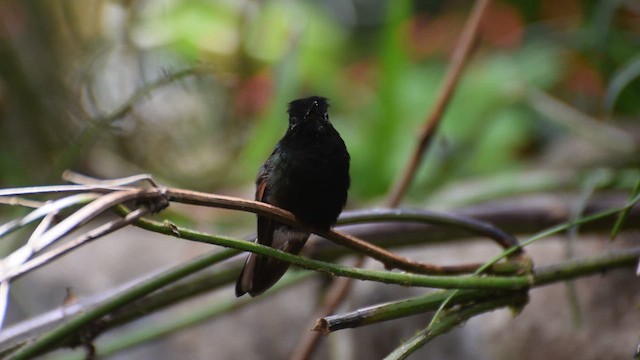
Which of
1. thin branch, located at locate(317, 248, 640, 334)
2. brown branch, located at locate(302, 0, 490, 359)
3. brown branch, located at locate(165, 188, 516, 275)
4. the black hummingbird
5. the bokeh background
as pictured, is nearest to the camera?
brown branch, located at locate(165, 188, 516, 275)

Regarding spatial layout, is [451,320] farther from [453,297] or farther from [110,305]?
[110,305]

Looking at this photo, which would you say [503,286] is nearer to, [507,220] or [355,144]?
[507,220]

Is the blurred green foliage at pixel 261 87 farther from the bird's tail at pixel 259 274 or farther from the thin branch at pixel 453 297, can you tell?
the bird's tail at pixel 259 274

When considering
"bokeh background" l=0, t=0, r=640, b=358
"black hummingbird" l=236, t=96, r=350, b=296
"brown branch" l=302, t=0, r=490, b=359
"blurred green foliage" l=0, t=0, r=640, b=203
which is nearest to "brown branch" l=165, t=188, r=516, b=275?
"black hummingbird" l=236, t=96, r=350, b=296

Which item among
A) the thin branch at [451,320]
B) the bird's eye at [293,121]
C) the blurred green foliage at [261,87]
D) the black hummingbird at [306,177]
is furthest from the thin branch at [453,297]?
the blurred green foliage at [261,87]

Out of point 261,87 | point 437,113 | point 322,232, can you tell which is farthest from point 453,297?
point 261,87

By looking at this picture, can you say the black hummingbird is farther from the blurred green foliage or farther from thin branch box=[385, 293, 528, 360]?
the blurred green foliage
